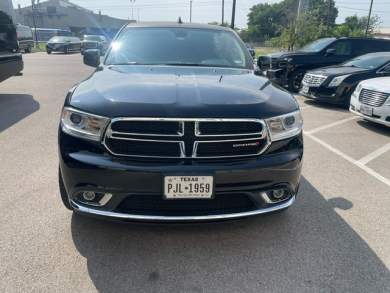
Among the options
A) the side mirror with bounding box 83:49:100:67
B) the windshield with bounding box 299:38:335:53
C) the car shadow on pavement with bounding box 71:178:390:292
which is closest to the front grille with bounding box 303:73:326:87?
the windshield with bounding box 299:38:335:53

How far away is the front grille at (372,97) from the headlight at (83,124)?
19.2 ft

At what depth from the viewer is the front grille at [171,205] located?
248 cm

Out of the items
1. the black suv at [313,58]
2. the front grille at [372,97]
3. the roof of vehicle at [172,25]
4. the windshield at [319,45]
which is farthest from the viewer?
the windshield at [319,45]

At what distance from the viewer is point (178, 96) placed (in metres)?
2.58

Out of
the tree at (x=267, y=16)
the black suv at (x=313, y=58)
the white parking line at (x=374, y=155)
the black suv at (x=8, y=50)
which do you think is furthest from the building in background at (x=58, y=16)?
the white parking line at (x=374, y=155)

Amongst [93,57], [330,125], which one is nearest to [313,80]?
[330,125]

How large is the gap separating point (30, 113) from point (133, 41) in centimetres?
423

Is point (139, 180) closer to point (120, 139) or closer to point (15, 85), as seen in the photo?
point (120, 139)

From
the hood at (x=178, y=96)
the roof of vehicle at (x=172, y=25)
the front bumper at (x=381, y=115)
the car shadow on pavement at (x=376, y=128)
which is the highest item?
the roof of vehicle at (x=172, y=25)

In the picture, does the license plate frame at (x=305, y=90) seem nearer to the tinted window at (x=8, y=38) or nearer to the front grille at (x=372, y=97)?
the front grille at (x=372, y=97)

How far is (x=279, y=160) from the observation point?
8.48 ft

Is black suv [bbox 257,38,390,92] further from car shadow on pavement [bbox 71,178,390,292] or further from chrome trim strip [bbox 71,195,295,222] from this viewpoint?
chrome trim strip [bbox 71,195,295,222]

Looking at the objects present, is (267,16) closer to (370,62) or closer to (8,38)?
(370,62)

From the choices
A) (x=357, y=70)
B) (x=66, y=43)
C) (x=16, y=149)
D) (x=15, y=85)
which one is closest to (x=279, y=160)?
(x=16, y=149)
